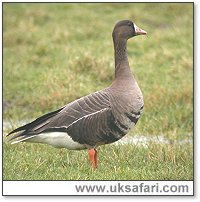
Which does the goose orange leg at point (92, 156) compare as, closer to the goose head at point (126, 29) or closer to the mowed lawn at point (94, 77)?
the mowed lawn at point (94, 77)

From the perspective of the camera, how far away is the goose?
219 inches

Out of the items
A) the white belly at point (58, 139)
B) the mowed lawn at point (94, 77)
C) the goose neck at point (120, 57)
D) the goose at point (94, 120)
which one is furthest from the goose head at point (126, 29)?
the mowed lawn at point (94, 77)

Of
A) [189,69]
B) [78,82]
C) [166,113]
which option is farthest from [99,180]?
[189,69]

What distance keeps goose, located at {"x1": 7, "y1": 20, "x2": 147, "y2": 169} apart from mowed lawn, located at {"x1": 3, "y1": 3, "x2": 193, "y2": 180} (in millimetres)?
314

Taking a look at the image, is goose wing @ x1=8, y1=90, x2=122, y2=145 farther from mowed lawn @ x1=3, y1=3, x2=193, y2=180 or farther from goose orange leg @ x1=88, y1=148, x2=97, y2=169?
mowed lawn @ x1=3, y1=3, x2=193, y2=180

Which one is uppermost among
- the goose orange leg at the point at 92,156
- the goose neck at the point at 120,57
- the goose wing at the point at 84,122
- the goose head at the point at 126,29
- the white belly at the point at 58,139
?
the goose head at the point at 126,29

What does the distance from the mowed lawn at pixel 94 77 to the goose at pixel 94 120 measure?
1.03 feet

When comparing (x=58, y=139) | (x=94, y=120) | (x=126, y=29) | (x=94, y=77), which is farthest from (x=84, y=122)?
(x=94, y=77)

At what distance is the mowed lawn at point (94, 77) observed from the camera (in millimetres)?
6104

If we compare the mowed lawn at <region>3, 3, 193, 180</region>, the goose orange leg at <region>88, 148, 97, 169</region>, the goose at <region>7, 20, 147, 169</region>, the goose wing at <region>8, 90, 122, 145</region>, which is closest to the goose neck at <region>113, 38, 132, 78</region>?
the goose at <region>7, 20, 147, 169</region>

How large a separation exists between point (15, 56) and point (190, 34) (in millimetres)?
3458

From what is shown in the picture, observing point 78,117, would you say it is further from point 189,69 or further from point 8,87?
point 189,69

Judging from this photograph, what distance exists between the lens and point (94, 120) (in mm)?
5582

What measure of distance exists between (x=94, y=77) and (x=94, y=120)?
4.59 meters
